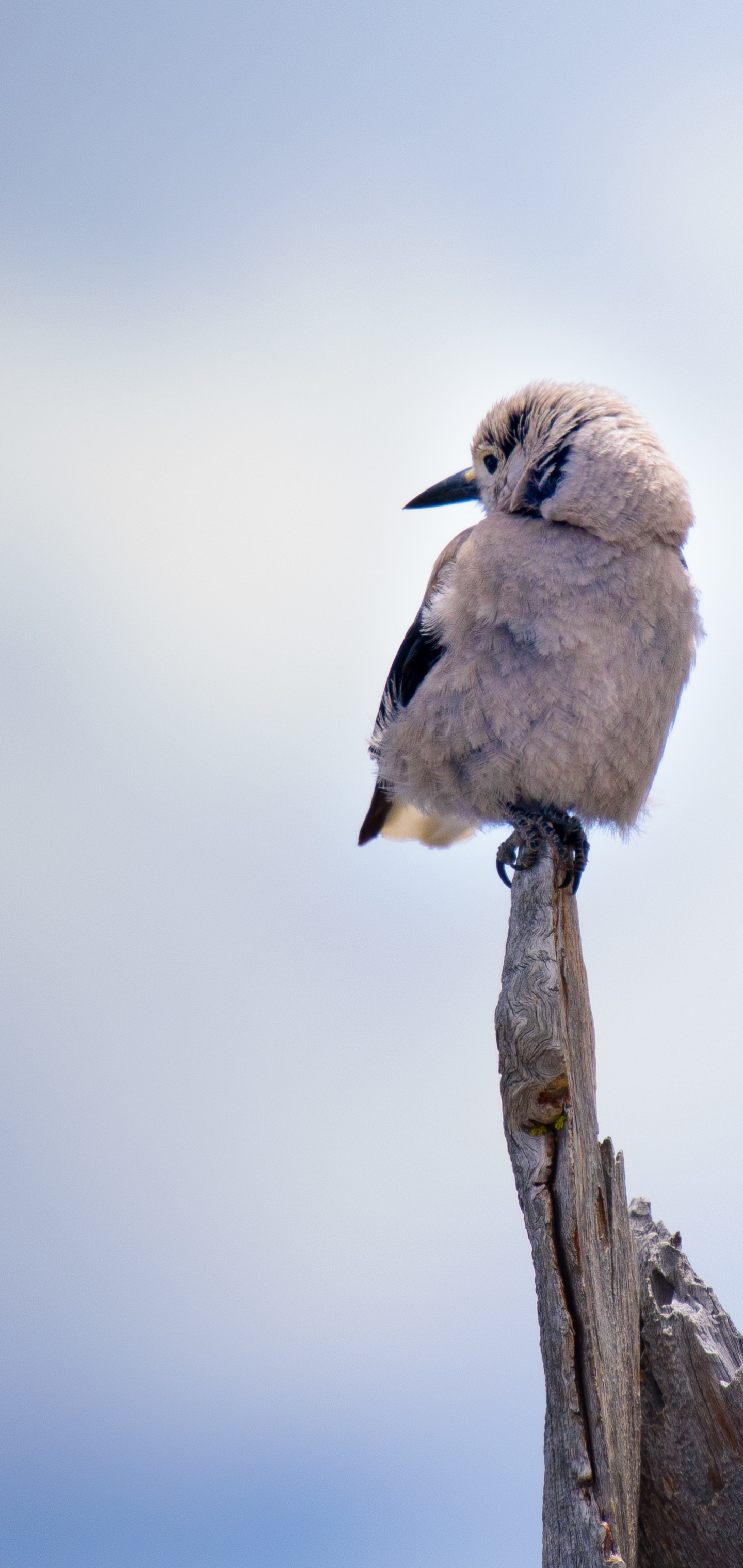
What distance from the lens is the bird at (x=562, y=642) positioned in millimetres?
4219

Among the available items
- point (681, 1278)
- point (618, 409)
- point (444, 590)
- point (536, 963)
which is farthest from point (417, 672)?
point (681, 1278)

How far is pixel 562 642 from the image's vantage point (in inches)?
164

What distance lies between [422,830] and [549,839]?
161 centimetres

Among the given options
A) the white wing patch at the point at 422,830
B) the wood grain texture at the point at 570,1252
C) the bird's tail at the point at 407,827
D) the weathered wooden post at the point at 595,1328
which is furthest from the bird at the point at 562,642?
the white wing patch at the point at 422,830

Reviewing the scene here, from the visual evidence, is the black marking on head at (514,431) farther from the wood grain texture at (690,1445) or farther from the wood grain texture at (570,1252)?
the wood grain texture at (690,1445)

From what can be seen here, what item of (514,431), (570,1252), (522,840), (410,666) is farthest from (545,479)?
(570,1252)

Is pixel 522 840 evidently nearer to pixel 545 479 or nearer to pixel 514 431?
pixel 545 479

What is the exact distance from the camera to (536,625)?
420cm

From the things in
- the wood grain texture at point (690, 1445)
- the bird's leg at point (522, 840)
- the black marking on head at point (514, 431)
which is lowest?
the wood grain texture at point (690, 1445)

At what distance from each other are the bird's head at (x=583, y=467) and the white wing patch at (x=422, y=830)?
145 cm

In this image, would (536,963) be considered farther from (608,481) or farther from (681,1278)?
(608,481)

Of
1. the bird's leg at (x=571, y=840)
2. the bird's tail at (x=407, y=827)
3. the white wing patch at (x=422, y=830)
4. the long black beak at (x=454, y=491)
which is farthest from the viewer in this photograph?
the white wing patch at (x=422, y=830)

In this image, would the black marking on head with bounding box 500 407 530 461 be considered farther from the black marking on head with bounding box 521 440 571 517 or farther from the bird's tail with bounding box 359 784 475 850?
the bird's tail with bounding box 359 784 475 850

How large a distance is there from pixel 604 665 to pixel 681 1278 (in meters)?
1.90
